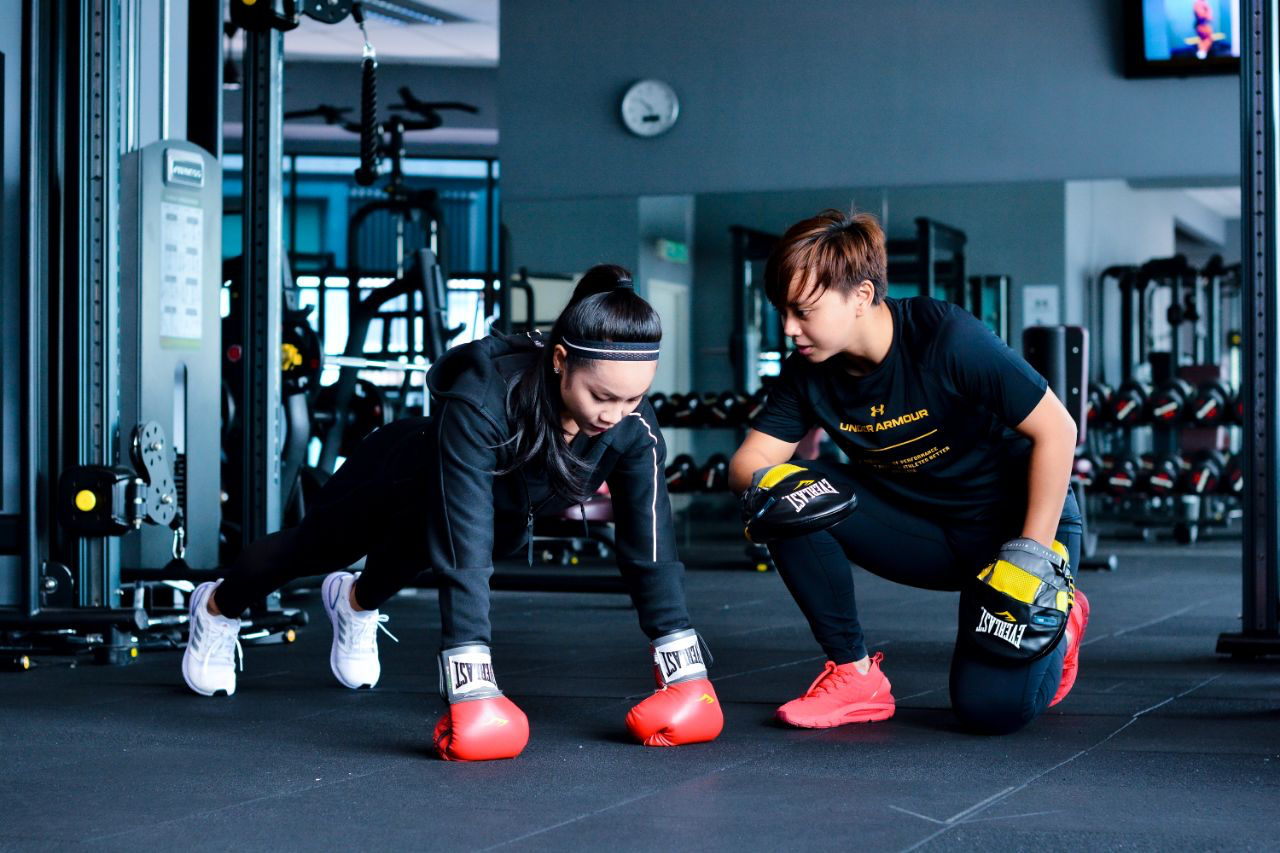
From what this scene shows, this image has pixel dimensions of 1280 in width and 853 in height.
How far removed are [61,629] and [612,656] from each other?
1.23 meters

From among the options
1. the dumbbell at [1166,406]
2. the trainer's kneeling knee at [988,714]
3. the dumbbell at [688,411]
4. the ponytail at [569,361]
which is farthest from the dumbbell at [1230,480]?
the ponytail at [569,361]

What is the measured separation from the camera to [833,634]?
2461mm

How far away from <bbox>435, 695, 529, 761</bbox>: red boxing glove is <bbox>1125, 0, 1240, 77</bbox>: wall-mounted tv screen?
19.1ft

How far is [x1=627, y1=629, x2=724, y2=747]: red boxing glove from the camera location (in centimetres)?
224

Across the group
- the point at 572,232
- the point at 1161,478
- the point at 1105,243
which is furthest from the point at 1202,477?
the point at 572,232

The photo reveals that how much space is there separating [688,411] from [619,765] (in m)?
5.14

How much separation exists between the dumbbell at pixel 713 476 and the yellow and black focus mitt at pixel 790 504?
469 centimetres

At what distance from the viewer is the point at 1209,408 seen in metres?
7.57

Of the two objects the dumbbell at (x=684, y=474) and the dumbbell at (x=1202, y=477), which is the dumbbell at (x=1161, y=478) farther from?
Result: the dumbbell at (x=684, y=474)

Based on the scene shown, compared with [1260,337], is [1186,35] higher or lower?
higher

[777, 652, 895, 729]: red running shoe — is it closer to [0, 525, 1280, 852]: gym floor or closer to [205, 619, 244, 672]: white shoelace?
[0, 525, 1280, 852]: gym floor

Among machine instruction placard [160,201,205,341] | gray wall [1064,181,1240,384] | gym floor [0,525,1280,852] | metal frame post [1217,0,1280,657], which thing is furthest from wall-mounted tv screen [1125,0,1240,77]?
machine instruction placard [160,201,205,341]

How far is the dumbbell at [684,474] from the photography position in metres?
7.07

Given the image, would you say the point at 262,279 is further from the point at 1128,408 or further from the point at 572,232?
the point at 1128,408
